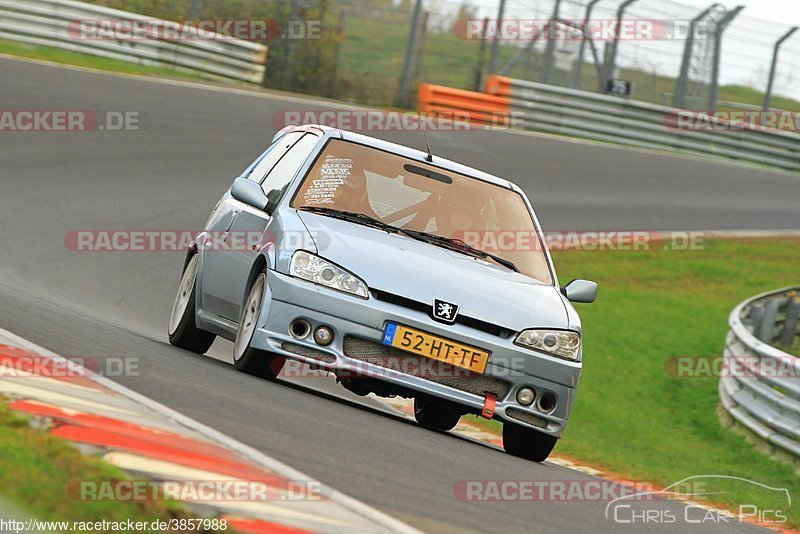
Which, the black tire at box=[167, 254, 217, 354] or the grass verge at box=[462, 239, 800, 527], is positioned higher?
the black tire at box=[167, 254, 217, 354]

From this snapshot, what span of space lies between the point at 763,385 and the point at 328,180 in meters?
4.84

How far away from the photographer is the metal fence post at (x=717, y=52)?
92.5 feet

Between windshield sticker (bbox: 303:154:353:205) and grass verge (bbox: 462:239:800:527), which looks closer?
windshield sticker (bbox: 303:154:353:205)

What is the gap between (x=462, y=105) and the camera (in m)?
26.6

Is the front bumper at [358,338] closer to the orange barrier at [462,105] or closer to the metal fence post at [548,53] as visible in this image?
the orange barrier at [462,105]

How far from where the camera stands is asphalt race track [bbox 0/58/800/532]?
18.5 feet

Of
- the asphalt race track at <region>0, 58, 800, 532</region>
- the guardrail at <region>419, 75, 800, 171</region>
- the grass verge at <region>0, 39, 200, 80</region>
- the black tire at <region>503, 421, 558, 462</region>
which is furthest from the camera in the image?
the guardrail at <region>419, 75, 800, 171</region>

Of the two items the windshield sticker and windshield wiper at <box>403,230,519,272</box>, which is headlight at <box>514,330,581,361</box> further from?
the windshield sticker

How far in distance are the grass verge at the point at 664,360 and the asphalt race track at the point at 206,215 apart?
1.73m

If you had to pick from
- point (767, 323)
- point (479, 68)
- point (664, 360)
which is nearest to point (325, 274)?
point (664, 360)

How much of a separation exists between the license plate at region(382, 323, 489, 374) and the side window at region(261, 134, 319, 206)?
137cm

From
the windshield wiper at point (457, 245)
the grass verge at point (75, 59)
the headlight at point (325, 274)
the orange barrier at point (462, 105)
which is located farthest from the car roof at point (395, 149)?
the orange barrier at point (462, 105)

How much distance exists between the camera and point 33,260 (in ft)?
41.7

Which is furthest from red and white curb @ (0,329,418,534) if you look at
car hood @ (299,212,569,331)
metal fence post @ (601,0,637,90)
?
metal fence post @ (601,0,637,90)
